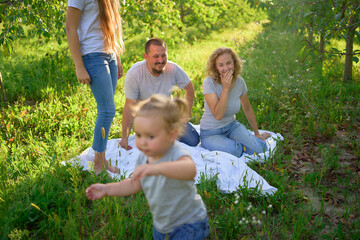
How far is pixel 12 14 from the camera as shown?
14.0ft

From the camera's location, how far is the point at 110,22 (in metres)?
3.01

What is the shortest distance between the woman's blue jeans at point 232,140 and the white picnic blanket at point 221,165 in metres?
0.10

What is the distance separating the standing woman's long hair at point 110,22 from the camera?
295 centimetres

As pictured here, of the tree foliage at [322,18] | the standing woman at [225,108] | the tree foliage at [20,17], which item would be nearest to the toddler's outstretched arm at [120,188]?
the standing woman at [225,108]

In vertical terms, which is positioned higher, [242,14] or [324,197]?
[242,14]

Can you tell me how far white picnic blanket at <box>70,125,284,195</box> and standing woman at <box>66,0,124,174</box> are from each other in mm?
594

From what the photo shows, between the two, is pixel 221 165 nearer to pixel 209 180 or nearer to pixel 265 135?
pixel 209 180

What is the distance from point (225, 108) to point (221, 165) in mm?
775

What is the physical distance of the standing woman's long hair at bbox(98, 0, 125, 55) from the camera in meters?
2.95

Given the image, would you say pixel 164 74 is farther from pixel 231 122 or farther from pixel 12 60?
pixel 12 60

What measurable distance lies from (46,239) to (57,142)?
1.69m

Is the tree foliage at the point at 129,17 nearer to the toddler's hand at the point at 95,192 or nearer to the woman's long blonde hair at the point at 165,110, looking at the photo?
the toddler's hand at the point at 95,192

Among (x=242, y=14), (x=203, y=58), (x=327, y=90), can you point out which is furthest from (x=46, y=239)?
(x=242, y=14)

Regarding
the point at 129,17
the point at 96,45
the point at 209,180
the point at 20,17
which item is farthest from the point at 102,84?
the point at 129,17
